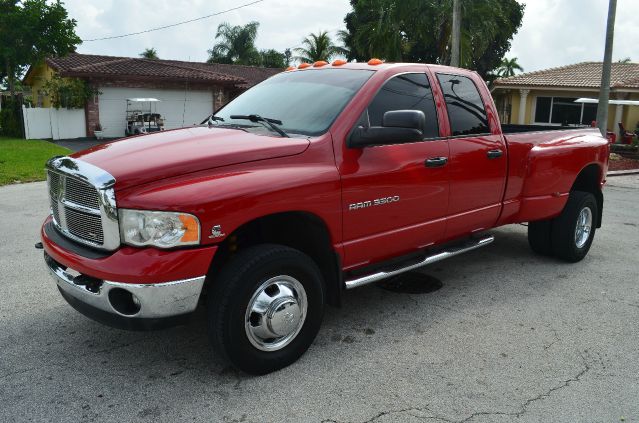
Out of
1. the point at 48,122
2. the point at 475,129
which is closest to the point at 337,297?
the point at 475,129

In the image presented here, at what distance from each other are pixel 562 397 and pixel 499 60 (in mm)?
38767

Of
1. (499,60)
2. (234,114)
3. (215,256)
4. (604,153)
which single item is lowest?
(215,256)

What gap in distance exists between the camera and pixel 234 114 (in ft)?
14.8

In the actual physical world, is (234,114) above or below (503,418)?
above

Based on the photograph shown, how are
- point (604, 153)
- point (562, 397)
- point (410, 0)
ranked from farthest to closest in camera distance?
point (410, 0) → point (604, 153) → point (562, 397)

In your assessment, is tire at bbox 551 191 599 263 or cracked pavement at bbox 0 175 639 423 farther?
tire at bbox 551 191 599 263

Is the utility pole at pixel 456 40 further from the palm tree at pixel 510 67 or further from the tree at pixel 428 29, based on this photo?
the palm tree at pixel 510 67

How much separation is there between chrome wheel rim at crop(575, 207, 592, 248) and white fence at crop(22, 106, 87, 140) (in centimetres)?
→ 2333

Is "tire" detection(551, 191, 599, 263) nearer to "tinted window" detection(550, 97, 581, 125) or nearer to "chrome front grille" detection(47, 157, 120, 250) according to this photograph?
"chrome front grille" detection(47, 157, 120, 250)

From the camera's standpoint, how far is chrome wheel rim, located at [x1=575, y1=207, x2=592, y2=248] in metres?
6.10

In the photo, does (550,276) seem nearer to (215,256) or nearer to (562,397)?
(562,397)

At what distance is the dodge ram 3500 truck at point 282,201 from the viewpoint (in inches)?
120

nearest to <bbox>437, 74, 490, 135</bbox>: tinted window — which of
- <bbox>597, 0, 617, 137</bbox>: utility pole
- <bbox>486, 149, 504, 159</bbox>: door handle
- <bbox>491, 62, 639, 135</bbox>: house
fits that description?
<bbox>486, 149, 504, 159</bbox>: door handle

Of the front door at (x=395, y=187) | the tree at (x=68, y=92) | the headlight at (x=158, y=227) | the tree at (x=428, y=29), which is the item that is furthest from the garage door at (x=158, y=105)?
the headlight at (x=158, y=227)
